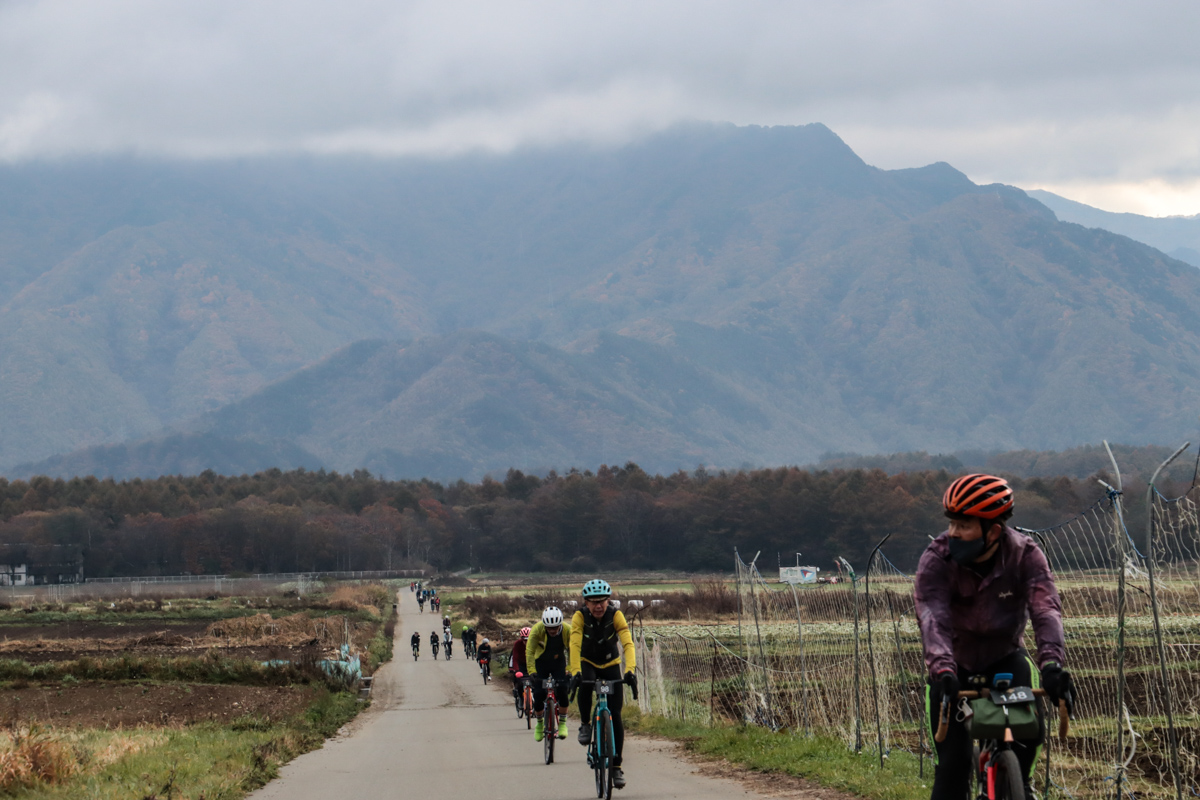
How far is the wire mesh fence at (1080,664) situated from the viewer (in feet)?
29.8

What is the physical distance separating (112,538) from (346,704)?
453ft

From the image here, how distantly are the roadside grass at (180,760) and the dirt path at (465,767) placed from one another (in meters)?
0.36

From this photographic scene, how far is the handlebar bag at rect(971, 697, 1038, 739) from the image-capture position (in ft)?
19.9

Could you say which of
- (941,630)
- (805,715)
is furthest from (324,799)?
(941,630)

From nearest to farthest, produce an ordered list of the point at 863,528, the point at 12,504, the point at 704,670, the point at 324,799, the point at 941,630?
the point at 941,630, the point at 324,799, the point at 704,670, the point at 863,528, the point at 12,504

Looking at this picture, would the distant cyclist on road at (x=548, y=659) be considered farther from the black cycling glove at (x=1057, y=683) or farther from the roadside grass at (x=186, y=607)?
the roadside grass at (x=186, y=607)

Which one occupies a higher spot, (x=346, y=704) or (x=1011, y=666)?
(x=1011, y=666)

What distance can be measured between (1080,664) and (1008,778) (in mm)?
13538

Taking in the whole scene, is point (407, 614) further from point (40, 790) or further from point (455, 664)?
point (40, 790)

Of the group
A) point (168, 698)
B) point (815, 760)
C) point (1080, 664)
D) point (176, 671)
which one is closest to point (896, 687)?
point (1080, 664)

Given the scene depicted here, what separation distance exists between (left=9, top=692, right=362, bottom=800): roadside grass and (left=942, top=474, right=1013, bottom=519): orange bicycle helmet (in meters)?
8.29

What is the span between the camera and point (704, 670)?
3872 cm

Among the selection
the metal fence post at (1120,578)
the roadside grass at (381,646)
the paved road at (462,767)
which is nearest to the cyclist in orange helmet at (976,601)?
the metal fence post at (1120,578)

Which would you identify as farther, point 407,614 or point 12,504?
point 12,504
